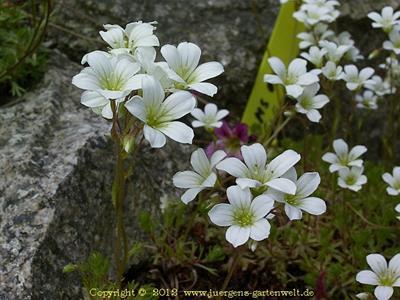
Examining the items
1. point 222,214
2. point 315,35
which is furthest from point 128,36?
point 315,35

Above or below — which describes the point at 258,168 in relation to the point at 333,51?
above

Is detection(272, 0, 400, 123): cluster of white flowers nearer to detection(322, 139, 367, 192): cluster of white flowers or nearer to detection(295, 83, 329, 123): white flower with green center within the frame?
detection(295, 83, 329, 123): white flower with green center

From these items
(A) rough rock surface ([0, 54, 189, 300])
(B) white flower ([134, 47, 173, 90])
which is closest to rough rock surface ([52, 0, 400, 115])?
(A) rough rock surface ([0, 54, 189, 300])

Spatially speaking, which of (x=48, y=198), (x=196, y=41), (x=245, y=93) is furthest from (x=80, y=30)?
(x=48, y=198)

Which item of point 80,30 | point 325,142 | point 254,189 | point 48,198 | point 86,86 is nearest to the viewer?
point 86,86

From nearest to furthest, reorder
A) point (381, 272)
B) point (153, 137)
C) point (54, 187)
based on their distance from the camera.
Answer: point (153, 137), point (381, 272), point (54, 187)

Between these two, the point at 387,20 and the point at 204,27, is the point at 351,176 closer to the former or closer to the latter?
the point at 387,20

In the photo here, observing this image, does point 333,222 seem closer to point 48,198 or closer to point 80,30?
point 48,198
